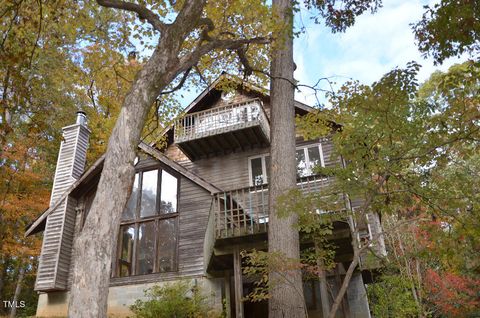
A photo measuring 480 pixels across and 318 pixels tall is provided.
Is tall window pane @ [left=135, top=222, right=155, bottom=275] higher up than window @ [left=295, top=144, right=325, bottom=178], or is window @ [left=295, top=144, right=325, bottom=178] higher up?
window @ [left=295, top=144, right=325, bottom=178]

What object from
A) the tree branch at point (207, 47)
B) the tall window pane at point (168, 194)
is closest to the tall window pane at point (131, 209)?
the tall window pane at point (168, 194)

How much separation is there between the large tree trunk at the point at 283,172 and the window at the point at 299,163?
5.70 metres

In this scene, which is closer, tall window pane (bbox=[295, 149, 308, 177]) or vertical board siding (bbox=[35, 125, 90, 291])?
vertical board siding (bbox=[35, 125, 90, 291])

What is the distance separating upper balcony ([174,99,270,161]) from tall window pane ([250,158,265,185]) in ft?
1.94

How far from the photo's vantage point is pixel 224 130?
582 inches

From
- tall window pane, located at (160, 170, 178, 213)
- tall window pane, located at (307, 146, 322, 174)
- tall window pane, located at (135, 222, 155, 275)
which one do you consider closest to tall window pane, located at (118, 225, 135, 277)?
tall window pane, located at (135, 222, 155, 275)

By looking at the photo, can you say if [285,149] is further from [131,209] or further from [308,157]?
[131,209]

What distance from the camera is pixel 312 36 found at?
10.5 metres

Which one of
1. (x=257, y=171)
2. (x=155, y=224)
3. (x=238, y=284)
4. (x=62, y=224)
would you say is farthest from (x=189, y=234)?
(x=62, y=224)

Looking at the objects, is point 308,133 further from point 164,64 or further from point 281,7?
point 164,64

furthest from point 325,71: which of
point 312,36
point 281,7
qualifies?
point 281,7

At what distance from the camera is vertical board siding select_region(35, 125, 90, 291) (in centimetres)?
1359

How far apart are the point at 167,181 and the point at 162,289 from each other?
4.33 metres

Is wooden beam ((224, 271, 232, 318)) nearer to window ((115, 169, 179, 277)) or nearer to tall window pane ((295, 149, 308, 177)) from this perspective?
window ((115, 169, 179, 277))
